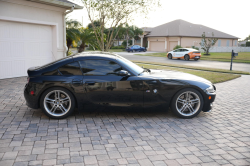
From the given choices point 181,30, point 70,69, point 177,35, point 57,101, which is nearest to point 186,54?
point 177,35

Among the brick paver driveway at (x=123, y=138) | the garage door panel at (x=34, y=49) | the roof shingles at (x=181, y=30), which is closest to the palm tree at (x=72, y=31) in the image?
the garage door panel at (x=34, y=49)

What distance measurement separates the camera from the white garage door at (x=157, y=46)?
4745 cm

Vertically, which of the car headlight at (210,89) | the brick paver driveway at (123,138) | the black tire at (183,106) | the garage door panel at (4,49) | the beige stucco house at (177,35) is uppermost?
the beige stucco house at (177,35)

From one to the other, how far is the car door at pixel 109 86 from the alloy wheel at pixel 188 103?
909 millimetres

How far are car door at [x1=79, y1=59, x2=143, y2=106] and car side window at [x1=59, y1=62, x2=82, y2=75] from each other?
110mm

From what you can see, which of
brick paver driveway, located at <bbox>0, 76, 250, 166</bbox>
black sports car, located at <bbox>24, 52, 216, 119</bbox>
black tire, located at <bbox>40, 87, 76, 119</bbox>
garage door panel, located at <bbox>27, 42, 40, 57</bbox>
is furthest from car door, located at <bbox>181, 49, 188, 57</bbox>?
black tire, located at <bbox>40, 87, 76, 119</bbox>

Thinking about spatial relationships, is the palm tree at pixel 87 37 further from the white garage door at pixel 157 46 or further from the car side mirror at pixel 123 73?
the white garage door at pixel 157 46

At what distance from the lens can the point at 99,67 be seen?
527cm

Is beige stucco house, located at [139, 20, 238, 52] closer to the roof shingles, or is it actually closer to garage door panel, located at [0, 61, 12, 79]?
the roof shingles

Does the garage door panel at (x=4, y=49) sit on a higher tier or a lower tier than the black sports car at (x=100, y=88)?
higher

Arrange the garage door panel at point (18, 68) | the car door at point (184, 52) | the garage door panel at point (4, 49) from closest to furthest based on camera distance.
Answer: the garage door panel at point (4, 49) < the garage door panel at point (18, 68) < the car door at point (184, 52)

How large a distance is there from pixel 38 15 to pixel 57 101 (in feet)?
22.8

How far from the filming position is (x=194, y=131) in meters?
4.67

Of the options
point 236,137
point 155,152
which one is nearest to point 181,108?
point 236,137
